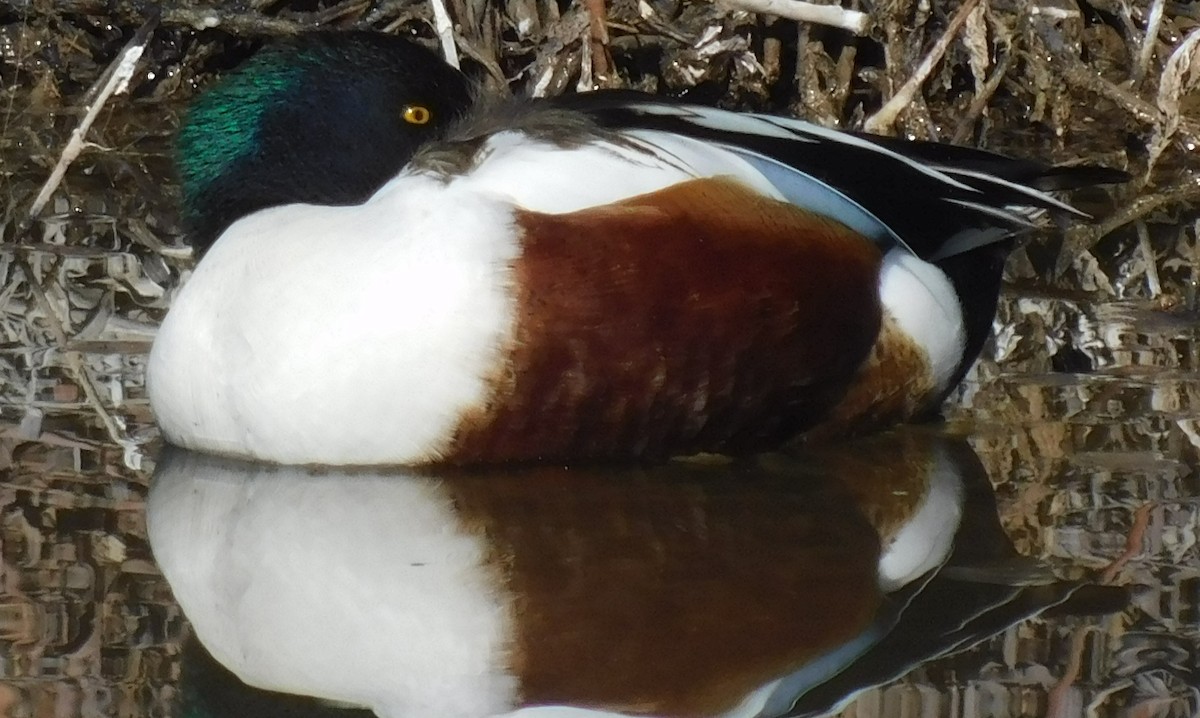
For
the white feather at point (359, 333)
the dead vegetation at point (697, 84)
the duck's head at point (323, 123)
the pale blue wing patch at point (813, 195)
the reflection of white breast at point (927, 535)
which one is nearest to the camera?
the reflection of white breast at point (927, 535)

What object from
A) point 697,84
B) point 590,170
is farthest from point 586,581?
point 697,84

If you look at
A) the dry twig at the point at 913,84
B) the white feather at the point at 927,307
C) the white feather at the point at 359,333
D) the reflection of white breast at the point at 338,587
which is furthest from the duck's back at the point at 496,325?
the dry twig at the point at 913,84

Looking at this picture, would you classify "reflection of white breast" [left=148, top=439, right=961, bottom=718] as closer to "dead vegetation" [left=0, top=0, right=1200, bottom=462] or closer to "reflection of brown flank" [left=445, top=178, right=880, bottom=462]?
"reflection of brown flank" [left=445, top=178, right=880, bottom=462]

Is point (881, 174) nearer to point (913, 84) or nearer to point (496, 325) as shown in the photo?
point (496, 325)

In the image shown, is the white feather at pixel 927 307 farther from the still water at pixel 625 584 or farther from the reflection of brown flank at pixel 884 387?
the still water at pixel 625 584

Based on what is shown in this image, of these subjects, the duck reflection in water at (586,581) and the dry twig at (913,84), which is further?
the dry twig at (913,84)
